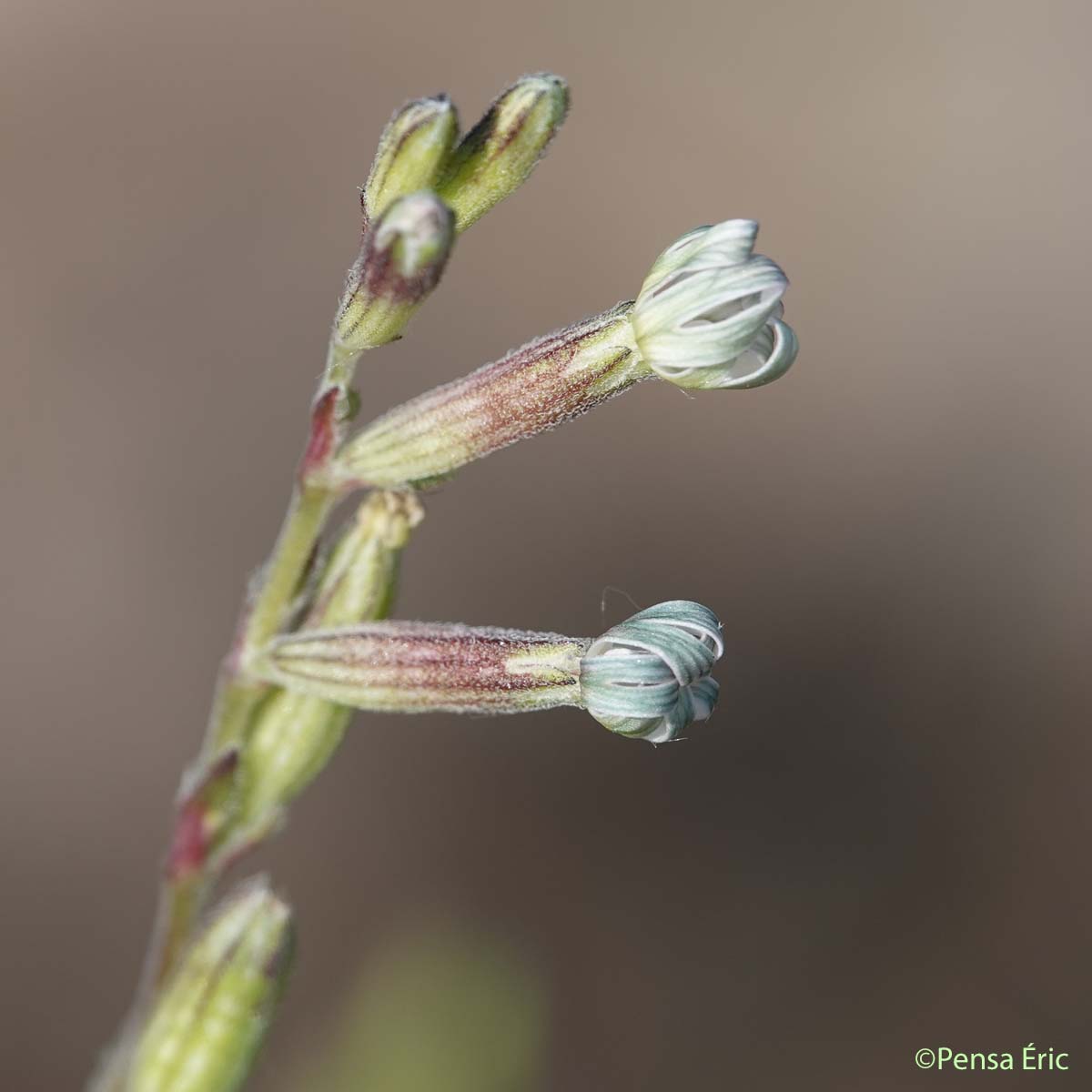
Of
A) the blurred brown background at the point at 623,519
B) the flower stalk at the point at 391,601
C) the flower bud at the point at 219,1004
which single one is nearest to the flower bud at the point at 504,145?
the flower stalk at the point at 391,601

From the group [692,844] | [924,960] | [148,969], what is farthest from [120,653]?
[924,960]

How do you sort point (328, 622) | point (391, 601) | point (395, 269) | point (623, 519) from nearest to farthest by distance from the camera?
point (395, 269)
point (328, 622)
point (391, 601)
point (623, 519)

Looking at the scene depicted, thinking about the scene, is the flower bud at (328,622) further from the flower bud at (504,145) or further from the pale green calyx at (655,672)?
the flower bud at (504,145)

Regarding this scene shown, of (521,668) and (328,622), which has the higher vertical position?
(328,622)

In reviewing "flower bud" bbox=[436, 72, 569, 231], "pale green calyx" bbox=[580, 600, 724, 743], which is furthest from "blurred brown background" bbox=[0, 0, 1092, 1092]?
"flower bud" bbox=[436, 72, 569, 231]

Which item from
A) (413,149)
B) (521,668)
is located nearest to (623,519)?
(521,668)

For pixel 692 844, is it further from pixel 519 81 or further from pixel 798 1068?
pixel 519 81

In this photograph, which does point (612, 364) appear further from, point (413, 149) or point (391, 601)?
point (391, 601)
